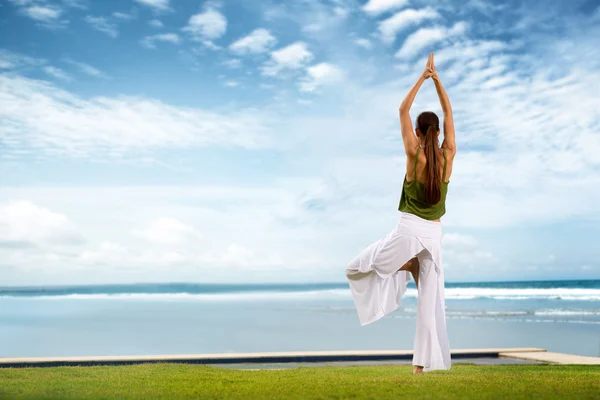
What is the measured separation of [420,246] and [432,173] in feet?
1.81

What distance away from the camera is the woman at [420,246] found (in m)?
4.79

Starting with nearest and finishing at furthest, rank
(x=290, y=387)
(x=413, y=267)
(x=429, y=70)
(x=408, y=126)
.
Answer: (x=290, y=387), (x=408, y=126), (x=429, y=70), (x=413, y=267)

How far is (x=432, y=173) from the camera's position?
4789 mm

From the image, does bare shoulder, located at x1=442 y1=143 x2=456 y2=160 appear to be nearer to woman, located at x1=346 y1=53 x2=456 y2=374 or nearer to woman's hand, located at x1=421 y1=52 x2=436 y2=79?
woman, located at x1=346 y1=53 x2=456 y2=374

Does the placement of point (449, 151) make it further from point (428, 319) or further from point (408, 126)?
point (428, 319)

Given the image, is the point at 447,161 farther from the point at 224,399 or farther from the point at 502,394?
the point at 224,399

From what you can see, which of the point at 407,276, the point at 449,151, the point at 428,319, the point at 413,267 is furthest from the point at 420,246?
the point at 449,151

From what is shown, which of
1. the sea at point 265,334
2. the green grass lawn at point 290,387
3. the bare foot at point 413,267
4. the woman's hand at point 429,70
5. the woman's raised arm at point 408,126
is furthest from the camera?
the sea at point 265,334

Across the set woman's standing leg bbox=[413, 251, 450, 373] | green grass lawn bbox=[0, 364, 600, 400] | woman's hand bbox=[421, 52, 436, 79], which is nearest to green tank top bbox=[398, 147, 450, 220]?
woman's standing leg bbox=[413, 251, 450, 373]

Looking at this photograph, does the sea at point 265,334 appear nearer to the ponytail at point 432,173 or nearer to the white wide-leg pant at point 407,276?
the white wide-leg pant at point 407,276

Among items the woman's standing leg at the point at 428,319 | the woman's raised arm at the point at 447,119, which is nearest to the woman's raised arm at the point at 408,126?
the woman's raised arm at the point at 447,119

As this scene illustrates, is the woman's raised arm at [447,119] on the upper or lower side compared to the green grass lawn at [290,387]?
upper

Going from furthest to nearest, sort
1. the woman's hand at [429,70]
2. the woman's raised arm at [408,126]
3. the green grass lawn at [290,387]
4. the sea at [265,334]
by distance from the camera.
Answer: the sea at [265,334], the woman's hand at [429,70], the woman's raised arm at [408,126], the green grass lawn at [290,387]

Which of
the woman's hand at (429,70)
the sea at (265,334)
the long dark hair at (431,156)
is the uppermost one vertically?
the woman's hand at (429,70)
